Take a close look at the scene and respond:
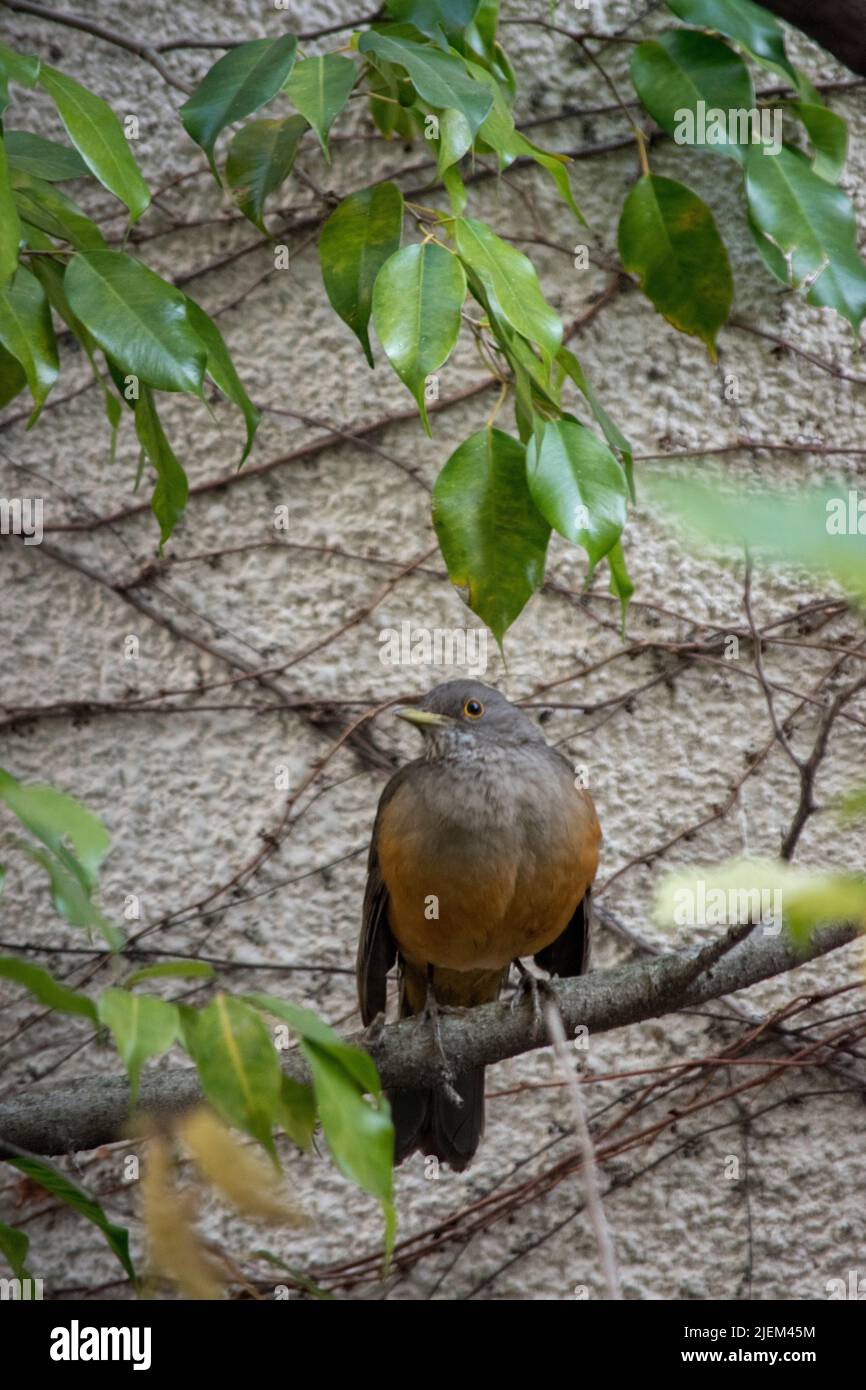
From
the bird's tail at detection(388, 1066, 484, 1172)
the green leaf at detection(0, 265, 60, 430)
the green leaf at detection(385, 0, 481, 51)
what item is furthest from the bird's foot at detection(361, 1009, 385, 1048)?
the green leaf at detection(385, 0, 481, 51)

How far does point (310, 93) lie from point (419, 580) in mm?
1888

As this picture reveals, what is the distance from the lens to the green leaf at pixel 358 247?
2.00 metres

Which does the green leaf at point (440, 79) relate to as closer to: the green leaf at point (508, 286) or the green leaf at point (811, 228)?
the green leaf at point (508, 286)

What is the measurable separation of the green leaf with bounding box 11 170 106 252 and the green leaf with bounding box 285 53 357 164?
14.7 inches

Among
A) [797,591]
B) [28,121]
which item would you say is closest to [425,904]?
[797,591]

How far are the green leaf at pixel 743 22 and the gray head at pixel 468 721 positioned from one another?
135cm

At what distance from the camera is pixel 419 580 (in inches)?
142

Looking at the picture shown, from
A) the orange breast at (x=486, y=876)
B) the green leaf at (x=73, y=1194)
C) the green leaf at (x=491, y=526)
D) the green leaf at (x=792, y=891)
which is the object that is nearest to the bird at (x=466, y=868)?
the orange breast at (x=486, y=876)

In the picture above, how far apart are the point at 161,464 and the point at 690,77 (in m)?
1.40

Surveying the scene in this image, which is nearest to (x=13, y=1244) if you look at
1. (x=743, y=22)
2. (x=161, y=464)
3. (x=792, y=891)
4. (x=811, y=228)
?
(x=161, y=464)

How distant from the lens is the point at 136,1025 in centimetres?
138

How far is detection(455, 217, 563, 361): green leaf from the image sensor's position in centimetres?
173

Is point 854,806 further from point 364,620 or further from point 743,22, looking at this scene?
point 364,620

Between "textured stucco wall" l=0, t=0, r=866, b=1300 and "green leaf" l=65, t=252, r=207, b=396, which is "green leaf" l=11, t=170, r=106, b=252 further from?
"textured stucco wall" l=0, t=0, r=866, b=1300
